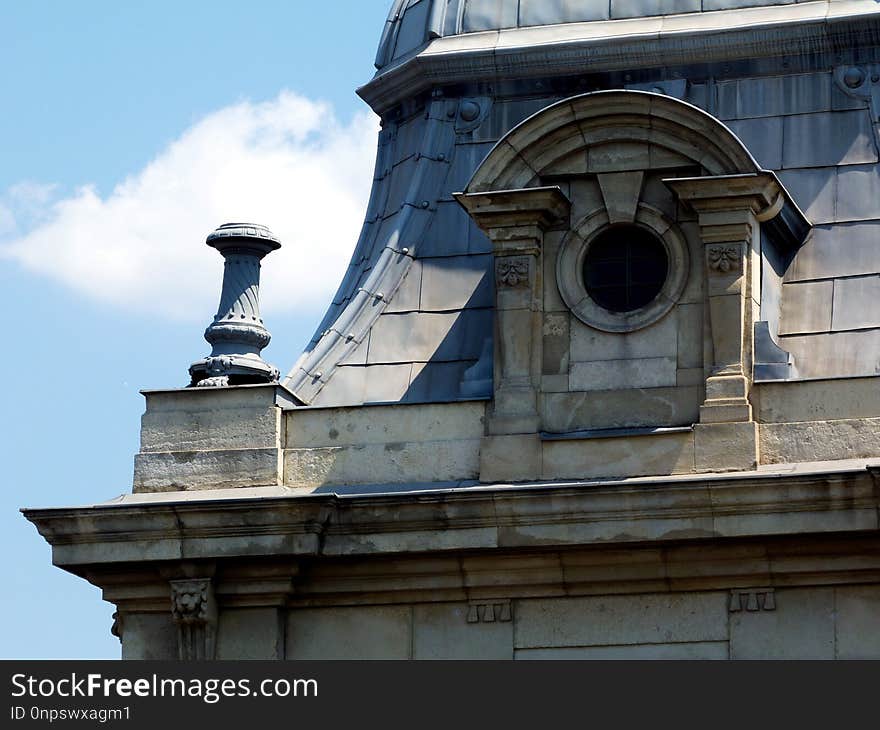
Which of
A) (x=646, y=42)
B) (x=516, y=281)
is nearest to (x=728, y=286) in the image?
(x=516, y=281)

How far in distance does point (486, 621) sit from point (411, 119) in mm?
8307

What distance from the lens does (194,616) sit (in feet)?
132

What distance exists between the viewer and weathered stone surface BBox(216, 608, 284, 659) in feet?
132

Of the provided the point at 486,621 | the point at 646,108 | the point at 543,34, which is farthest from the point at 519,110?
the point at 486,621

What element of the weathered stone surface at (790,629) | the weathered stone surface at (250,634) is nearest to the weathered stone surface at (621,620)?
the weathered stone surface at (790,629)

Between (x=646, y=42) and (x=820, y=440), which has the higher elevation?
(x=646, y=42)

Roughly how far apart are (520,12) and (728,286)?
6313 millimetres

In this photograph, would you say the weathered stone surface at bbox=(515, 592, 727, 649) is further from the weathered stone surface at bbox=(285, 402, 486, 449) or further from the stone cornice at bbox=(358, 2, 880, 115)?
the stone cornice at bbox=(358, 2, 880, 115)

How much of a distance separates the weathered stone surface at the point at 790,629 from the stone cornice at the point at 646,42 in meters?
7.84

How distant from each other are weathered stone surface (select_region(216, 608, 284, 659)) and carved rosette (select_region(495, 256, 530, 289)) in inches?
185

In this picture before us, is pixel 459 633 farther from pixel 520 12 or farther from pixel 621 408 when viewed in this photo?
pixel 520 12

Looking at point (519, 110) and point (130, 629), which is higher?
point (519, 110)
